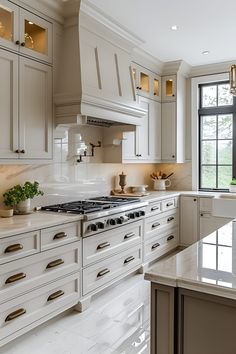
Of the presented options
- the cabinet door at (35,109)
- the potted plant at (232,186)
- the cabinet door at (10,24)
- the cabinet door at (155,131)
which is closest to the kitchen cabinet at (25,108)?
the cabinet door at (35,109)

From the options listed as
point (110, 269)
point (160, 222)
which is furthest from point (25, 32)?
point (160, 222)

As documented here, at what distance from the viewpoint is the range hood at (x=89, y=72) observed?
119 inches

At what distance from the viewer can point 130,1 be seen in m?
3.03

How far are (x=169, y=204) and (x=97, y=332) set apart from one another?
2358mm

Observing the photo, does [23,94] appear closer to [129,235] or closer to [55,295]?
[55,295]

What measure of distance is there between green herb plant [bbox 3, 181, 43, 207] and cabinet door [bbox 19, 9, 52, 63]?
1.17 m

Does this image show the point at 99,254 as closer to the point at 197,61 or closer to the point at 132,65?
the point at 132,65

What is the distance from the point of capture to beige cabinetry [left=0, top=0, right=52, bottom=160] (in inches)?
102

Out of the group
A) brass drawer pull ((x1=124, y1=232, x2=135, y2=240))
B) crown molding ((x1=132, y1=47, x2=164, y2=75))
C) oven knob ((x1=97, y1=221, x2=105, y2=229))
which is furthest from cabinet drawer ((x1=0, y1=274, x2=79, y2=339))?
crown molding ((x1=132, y1=47, x2=164, y2=75))

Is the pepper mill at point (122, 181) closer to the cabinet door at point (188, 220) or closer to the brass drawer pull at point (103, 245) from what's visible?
the cabinet door at point (188, 220)

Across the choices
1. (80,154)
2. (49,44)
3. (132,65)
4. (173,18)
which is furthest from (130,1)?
(80,154)

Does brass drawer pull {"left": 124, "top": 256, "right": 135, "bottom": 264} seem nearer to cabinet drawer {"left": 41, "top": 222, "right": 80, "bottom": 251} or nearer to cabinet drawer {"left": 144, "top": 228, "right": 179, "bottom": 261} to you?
cabinet drawer {"left": 144, "top": 228, "right": 179, "bottom": 261}

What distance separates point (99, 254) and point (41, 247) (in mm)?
A: 776

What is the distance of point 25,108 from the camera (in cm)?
276
